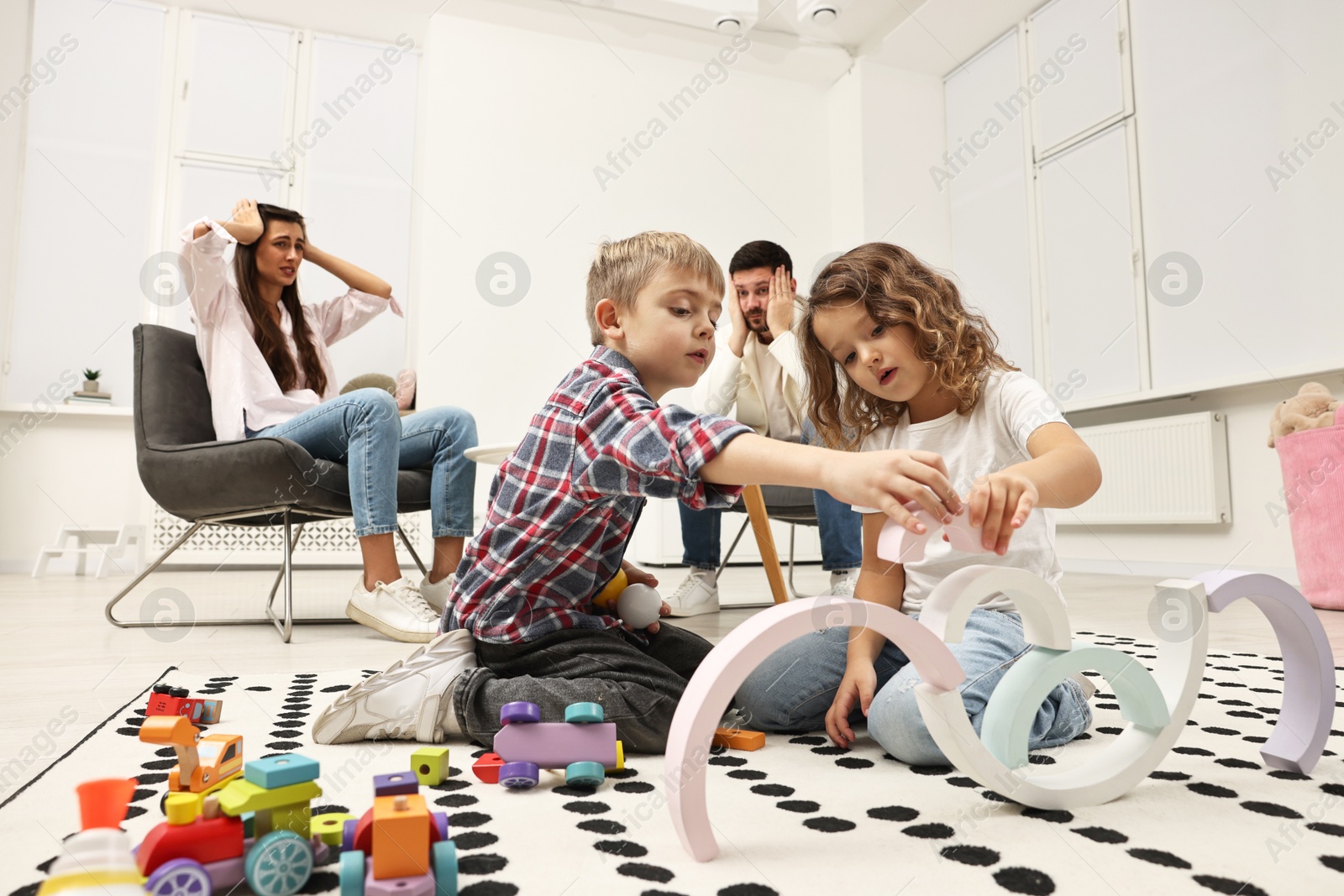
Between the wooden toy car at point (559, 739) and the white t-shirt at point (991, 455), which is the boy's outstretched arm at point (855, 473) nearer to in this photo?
the wooden toy car at point (559, 739)

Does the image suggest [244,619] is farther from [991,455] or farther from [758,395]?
[991,455]

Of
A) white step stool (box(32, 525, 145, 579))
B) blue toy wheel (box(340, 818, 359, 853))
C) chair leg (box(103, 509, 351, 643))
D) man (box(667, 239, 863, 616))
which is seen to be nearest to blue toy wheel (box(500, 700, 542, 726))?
blue toy wheel (box(340, 818, 359, 853))

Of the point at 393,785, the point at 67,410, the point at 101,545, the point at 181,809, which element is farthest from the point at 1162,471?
the point at 67,410

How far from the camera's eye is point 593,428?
807 mm

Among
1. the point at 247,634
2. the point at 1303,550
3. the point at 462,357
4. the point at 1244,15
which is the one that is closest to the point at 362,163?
the point at 462,357

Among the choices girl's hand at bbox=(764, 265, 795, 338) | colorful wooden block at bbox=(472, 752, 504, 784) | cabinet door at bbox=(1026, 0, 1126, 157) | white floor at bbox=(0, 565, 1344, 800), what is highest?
cabinet door at bbox=(1026, 0, 1126, 157)

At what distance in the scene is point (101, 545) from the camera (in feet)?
11.8

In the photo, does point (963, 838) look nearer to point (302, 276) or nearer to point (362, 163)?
point (302, 276)

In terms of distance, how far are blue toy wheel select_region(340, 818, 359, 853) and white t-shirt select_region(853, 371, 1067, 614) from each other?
662 millimetres

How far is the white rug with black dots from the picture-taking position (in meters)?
0.55

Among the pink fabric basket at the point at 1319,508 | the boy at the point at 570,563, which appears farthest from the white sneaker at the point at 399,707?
the pink fabric basket at the point at 1319,508

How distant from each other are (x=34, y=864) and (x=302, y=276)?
12.3 ft

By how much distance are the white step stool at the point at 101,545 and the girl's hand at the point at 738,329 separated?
277 cm

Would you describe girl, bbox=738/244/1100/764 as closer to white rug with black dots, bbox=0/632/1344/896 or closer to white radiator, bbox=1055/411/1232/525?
white rug with black dots, bbox=0/632/1344/896
